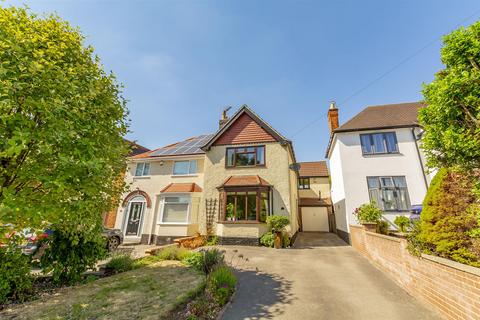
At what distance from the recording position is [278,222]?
12.5 meters

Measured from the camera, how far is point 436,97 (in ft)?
15.5

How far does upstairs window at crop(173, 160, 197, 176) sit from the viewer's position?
57.6 feet

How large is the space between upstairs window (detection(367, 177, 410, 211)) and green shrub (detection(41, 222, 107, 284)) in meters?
15.5

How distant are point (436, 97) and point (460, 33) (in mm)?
1540

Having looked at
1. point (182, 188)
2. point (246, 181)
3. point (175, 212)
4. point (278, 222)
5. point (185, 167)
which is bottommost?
point (278, 222)

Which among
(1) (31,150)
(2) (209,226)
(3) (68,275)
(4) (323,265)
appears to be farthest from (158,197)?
(4) (323,265)

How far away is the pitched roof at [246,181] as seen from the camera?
45.4ft

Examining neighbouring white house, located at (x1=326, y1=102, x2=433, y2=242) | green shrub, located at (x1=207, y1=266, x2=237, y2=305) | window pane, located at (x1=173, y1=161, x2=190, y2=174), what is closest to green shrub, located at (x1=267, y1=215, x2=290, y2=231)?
neighbouring white house, located at (x1=326, y1=102, x2=433, y2=242)

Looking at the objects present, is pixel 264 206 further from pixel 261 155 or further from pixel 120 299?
pixel 120 299

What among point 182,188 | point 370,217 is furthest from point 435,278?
point 182,188

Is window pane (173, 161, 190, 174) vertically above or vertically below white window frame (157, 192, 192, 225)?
above

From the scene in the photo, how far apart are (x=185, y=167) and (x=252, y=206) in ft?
24.2

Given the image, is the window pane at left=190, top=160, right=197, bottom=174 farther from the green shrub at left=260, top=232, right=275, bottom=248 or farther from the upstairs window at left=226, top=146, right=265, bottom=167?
the green shrub at left=260, top=232, right=275, bottom=248

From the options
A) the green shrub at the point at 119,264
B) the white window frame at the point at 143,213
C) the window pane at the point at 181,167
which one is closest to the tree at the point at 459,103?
the green shrub at the point at 119,264
